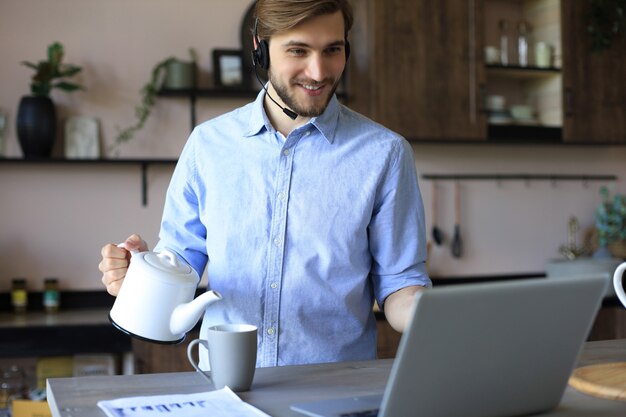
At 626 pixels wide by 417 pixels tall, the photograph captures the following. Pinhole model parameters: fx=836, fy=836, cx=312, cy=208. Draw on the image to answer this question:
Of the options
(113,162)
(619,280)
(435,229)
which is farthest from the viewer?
(435,229)

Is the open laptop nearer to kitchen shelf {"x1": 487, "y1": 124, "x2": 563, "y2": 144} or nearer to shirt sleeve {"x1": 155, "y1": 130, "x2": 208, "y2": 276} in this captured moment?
shirt sleeve {"x1": 155, "y1": 130, "x2": 208, "y2": 276}

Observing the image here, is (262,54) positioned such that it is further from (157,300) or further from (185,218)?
(157,300)

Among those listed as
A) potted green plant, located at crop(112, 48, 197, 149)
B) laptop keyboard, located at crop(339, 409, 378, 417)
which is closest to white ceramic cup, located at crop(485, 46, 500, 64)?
potted green plant, located at crop(112, 48, 197, 149)

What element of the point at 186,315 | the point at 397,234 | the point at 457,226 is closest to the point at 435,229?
the point at 457,226

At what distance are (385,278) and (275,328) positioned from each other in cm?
24

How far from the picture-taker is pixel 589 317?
1.09 meters

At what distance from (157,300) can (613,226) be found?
10.2ft

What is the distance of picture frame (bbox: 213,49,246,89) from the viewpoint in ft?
11.2

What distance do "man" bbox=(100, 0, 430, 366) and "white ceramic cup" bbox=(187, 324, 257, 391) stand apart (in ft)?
1.31

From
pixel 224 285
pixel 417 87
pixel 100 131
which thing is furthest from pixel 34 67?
pixel 224 285

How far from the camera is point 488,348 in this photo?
1007 millimetres

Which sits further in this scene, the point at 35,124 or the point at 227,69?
the point at 227,69

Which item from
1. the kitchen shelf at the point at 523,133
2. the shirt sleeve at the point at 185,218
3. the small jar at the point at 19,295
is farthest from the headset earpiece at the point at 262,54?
the kitchen shelf at the point at 523,133

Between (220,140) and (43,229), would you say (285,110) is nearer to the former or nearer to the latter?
(220,140)
